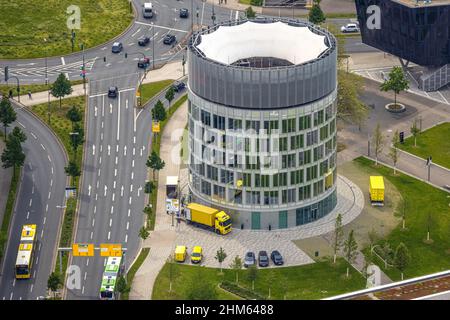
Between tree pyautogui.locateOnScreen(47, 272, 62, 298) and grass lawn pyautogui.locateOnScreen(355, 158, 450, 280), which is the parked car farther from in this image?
tree pyautogui.locateOnScreen(47, 272, 62, 298)

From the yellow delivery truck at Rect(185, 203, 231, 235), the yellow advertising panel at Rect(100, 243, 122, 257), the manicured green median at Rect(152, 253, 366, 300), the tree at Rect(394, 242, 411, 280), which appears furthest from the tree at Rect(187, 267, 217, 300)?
the tree at Rect(394, 242, 411, 280)

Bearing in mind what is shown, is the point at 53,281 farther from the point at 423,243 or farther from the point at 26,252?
the point at 423,243

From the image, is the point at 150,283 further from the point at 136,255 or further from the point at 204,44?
the point at 204,44

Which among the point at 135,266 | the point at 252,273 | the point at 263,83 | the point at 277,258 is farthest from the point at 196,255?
the point at 263,83

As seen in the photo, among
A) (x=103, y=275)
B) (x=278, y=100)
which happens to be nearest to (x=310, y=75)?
(x=278, y=100)

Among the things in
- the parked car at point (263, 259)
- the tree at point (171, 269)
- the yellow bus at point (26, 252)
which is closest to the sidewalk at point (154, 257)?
the tree at point (171, 269)
